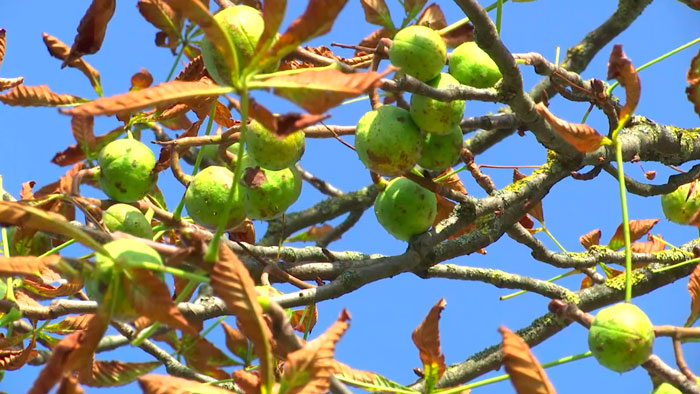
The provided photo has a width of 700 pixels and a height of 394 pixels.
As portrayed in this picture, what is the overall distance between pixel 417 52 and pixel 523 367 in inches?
36.2

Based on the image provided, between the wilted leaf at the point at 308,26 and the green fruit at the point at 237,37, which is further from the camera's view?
the green fruit at the point at 237,37

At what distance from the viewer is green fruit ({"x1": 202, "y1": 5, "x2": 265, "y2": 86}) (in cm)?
183

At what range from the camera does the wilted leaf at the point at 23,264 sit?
1.55 m

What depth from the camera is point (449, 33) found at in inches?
105

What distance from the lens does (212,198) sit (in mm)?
2281

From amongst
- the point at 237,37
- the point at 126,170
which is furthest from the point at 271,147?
the point at 126,170

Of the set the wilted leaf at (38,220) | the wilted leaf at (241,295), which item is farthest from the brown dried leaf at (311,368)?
the wilted leaf at (38,220)

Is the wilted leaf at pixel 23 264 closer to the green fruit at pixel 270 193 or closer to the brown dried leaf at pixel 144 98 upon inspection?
the brown dried leaf at pixel 144 98

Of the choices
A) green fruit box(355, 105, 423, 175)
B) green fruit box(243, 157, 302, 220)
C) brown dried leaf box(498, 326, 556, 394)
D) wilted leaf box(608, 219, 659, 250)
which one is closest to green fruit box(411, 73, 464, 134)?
green fruit box(355, 105, 423, 175)

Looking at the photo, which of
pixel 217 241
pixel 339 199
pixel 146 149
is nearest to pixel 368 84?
pixel 217 241

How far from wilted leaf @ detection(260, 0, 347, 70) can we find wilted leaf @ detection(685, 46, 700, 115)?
1.59 meters

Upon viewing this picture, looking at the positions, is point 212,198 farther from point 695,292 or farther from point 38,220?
point 695,292

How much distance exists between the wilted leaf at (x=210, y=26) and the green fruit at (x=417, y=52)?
27.4 inches

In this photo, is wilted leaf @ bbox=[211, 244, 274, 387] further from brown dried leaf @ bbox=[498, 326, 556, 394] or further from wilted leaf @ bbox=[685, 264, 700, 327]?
wilted leaf @ bbox=[685, 264, 700, 327]
